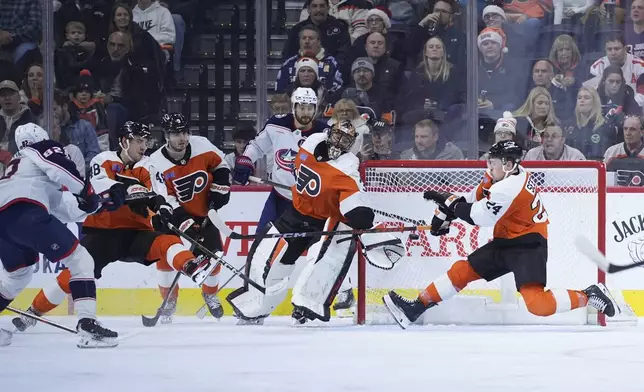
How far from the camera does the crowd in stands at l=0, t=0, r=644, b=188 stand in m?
6.24

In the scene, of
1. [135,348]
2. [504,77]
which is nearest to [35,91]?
[135,348]

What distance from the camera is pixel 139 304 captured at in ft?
20.1

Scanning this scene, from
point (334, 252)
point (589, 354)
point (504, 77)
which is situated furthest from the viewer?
point (504, 77)

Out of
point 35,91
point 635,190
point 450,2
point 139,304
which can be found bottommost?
point 139,304

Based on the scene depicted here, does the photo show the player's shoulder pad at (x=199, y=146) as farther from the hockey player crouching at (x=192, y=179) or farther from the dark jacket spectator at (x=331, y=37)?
the dark jacket spectator at (x=331, y=37)

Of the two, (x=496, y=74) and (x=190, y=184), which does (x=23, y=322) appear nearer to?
(x=190, y=184)

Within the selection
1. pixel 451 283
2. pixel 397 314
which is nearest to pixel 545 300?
pixel 451 283

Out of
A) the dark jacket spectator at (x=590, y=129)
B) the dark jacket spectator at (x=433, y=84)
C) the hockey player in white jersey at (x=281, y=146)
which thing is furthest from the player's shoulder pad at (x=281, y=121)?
the dark jacket spectator at (x=590, y=129)

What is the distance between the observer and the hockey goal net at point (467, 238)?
561 cm

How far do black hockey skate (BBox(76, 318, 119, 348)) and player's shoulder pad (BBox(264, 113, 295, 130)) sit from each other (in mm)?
1508

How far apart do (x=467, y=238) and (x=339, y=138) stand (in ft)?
2.74

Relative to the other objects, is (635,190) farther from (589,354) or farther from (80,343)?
(80,343)

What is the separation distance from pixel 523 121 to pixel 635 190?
75 centimetres

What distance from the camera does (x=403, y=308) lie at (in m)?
5.36
